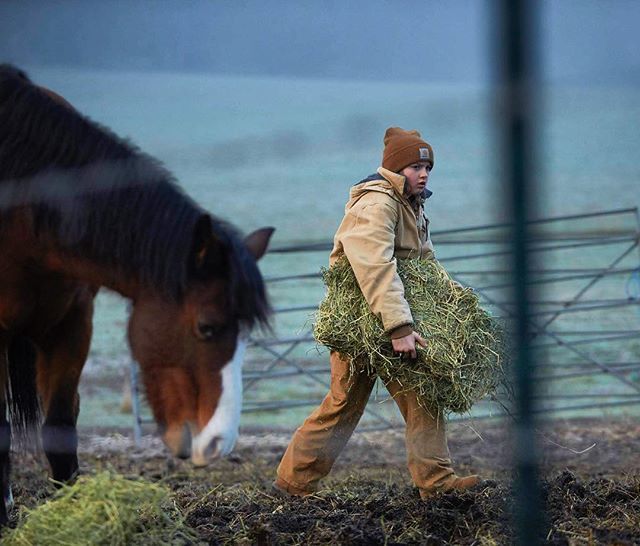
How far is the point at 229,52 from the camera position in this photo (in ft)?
10.5

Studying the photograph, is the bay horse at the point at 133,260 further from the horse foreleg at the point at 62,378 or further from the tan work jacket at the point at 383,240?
the tan work jacket at the point at 383,240

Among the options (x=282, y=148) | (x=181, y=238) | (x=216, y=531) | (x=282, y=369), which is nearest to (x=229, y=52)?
(x=181, y=238)

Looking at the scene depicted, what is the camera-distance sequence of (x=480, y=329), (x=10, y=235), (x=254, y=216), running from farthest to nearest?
(x=254, y=216)
(x=480, y=329)
(x=10, y=235)

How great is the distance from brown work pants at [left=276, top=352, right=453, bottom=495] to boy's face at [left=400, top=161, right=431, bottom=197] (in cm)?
75

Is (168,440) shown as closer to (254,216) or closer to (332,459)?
(332,459)

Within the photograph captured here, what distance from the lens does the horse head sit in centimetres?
295

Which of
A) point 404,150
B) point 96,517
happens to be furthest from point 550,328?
point 96,517

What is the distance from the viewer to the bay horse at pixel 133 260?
2.99 metres

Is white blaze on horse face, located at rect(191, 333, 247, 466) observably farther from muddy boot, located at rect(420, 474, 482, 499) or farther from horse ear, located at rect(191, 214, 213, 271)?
muddy boot, located at rect(420, 474, 482, 499)

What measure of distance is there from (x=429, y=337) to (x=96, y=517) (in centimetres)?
143

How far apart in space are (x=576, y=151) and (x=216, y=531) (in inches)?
316

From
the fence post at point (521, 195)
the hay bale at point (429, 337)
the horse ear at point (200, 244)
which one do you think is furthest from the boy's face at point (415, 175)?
the fence post at point (521, 195)

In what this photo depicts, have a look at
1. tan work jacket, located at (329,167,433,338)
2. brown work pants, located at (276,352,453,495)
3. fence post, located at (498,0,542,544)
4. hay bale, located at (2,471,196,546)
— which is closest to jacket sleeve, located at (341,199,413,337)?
tan work jacket, located at (329,167,433,338)

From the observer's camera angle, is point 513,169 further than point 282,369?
No
